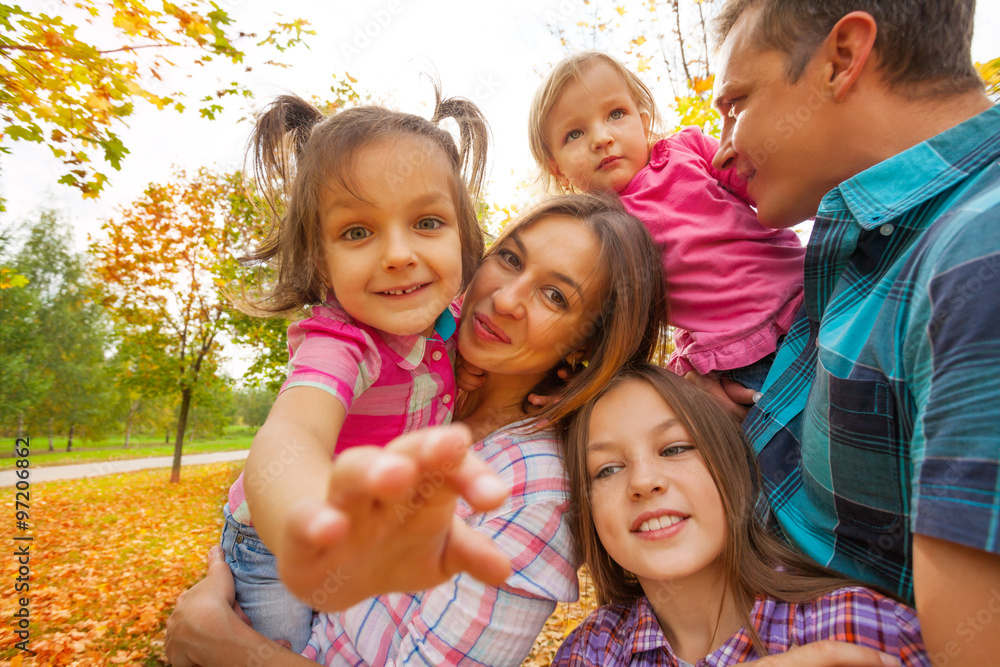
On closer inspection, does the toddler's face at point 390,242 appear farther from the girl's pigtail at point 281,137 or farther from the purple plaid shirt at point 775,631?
the purple plaid shirt at point 775,631

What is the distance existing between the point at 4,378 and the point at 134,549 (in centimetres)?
877

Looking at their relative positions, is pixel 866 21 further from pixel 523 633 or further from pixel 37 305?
pixel 37 305

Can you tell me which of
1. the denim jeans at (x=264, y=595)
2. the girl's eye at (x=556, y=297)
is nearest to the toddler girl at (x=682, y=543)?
the girl's eye at (x=556, y=297)

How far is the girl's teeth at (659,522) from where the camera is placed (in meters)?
1.74

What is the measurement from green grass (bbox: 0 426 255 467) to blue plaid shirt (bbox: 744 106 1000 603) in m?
21.2

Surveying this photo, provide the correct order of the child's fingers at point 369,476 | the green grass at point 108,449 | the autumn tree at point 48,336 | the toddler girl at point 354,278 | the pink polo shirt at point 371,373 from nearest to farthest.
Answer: the child's fingers at point 369,476
the pink polo shirt at point 371,373
the toddler girl at point 354,278
the autumn tree at point 48,336
the green grass at point 108,449

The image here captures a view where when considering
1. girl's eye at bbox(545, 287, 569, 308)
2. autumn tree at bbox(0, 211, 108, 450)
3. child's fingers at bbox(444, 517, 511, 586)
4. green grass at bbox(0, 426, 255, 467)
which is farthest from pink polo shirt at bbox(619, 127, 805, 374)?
green grass at bbox(0, 426, 255, 467)

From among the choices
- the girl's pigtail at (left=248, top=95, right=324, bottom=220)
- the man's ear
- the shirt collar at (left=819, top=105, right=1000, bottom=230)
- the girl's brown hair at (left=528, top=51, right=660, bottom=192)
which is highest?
the girl's brown hair at (left=528, top=51, right=660, bottom=192)

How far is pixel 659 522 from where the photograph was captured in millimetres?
1744

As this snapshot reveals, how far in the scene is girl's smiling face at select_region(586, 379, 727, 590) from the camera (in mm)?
1706

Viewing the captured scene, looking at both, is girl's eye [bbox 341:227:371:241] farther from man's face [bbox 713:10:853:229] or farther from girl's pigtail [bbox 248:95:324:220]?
man's face [bbox 713:10:853:229]

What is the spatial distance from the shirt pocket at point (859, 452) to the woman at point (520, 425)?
0.80m

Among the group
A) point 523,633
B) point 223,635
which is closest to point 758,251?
point 523,633

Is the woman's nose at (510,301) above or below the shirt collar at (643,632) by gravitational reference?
above
